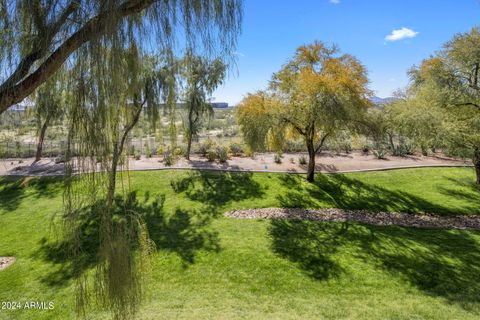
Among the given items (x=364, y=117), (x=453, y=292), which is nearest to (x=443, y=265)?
(x=453, y=292)

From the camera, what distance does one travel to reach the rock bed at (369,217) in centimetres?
1134

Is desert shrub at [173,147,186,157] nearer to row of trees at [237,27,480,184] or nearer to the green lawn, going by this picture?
the green lawn

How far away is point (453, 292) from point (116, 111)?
25.7ft

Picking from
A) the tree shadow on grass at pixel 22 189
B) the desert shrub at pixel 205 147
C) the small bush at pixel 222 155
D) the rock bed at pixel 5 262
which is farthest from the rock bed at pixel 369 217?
the desert shrub at pixel 205 147

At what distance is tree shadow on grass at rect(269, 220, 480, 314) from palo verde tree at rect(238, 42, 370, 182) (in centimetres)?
434

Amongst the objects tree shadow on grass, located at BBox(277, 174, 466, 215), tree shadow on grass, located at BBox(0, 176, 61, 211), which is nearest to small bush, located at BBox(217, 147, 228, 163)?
tree shadow on grass, located at BBox(277, 174, 466, 215)

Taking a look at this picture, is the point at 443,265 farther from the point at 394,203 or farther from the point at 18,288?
the point at 18,288

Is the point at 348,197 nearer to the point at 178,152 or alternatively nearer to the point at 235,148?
the point at 235,148

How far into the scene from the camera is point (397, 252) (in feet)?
29.2

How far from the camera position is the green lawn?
6395 mm

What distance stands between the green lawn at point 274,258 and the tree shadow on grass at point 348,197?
5 centimetres

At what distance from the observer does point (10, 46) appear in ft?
7.56

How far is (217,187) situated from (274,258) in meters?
6.58

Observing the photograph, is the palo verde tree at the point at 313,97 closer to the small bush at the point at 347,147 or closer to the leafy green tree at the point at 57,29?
the small bush at the point at 347,147
